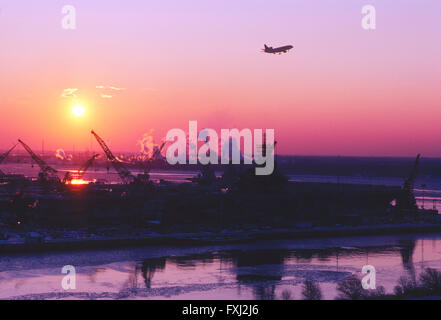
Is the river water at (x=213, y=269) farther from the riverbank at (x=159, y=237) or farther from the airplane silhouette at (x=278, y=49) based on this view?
the airplane silhouette at (x=278, y=49)

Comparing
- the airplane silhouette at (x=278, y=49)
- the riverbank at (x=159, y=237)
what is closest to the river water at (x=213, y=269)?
the riverbank at (x=159, y=237)

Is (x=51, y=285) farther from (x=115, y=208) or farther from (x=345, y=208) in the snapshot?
(x=345, y=208)

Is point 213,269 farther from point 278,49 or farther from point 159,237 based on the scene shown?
point 278,49

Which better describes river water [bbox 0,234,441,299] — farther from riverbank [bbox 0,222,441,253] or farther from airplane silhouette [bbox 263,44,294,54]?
airplane silhouette [bbox 263,44,294,54]

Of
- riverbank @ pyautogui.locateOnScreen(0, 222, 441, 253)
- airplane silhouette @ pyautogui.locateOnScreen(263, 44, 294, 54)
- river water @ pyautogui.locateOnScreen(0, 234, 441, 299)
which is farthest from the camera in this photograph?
airplane silhouette @ pyautogui.locateOnScreen(263, 44, 294, 54)

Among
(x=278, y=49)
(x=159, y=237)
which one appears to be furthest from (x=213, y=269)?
(x=278, y=49)

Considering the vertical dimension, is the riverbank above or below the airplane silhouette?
below

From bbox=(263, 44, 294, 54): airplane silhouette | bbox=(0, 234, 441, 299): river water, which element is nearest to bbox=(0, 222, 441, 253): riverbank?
bbox=(0, 234, 441, 299): river water
